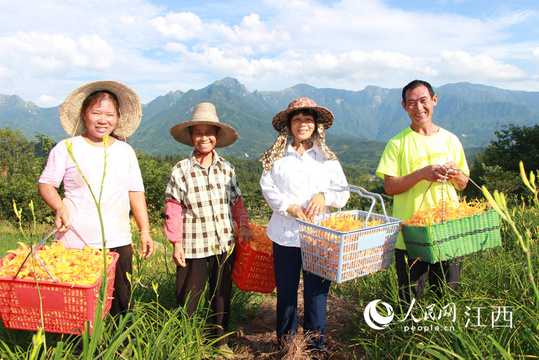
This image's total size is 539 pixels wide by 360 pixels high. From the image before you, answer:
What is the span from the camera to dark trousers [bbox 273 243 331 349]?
2.89 meters

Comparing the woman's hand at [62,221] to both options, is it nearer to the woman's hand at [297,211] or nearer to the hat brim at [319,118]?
the woman's hand at [297,211]

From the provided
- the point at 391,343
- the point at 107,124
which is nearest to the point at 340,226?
the point at 391,343

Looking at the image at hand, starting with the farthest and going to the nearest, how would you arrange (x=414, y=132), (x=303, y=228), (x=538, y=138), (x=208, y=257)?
1. (x=538, y=138)
2. (x=208, y=257)
3. (x=414, y=132)
4. (x=303, y=228)

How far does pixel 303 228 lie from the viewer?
8.46ft

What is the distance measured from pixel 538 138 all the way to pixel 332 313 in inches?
1478

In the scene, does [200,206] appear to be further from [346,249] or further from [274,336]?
[274,336]

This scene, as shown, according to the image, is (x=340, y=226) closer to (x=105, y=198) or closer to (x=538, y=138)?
(x=105, y=198)

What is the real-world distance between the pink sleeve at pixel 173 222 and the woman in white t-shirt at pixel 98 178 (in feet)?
0.57

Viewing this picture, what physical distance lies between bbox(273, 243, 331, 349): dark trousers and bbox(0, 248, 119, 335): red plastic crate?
148 centimetres

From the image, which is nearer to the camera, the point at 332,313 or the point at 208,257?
the point at 208,257

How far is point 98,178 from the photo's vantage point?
2.71m

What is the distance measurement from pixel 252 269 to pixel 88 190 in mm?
1489

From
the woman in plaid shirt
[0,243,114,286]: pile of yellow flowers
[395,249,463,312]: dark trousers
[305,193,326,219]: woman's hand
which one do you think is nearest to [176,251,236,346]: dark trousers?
the woman in plaid shirt

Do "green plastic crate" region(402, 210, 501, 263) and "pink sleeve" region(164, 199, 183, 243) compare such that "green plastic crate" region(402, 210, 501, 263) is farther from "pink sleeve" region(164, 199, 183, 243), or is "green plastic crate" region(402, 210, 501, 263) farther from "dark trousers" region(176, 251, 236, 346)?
"pink sleeve" region(164, 199, 183, 243)
